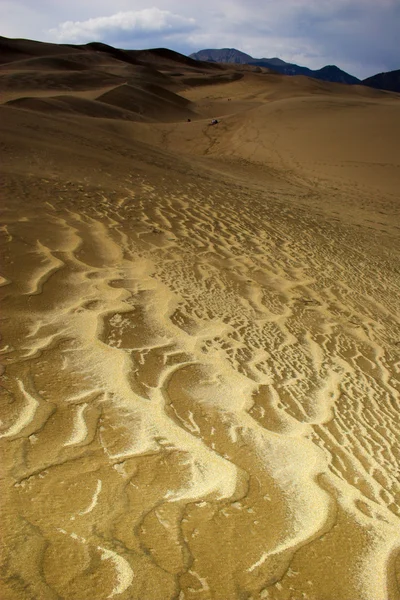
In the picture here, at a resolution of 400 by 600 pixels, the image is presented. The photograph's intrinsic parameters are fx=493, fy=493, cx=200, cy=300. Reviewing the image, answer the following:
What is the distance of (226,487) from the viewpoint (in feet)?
5.42

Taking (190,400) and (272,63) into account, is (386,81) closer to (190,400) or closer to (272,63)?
(272,63)

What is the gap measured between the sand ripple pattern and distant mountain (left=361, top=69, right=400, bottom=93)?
87.5 meters

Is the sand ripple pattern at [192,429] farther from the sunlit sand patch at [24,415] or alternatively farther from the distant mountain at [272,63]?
the distant mountain at [272,63]

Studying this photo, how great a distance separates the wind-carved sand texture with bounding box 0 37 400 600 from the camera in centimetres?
135

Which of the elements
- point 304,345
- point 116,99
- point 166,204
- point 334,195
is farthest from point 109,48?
point 304,345

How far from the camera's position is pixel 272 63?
15538 centimetres

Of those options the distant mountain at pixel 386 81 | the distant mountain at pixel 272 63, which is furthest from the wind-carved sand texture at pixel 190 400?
the distant mountain at pixel 272 63

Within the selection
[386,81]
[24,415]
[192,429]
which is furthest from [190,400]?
[386,81]

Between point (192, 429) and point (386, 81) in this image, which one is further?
point (386, 81)

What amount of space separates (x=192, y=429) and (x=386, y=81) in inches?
3640

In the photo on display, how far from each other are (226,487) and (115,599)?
0.55 metres

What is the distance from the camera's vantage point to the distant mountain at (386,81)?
3135 inches

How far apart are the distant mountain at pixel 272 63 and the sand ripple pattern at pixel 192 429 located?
119771mm

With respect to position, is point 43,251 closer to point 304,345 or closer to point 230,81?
point 304,345
